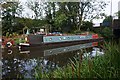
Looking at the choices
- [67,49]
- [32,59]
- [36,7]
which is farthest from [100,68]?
[36,7]

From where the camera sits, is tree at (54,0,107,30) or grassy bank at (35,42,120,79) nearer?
grassy bank at (35,42,120,79)

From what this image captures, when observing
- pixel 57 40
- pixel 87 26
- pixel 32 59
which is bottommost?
pixel 32 59

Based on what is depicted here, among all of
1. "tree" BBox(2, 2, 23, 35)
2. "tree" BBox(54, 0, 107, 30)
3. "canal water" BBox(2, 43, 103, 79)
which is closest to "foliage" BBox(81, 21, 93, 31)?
"tree" BBox(54, 0, 107, 30)

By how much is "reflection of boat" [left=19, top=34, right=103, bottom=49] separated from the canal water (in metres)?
0.04

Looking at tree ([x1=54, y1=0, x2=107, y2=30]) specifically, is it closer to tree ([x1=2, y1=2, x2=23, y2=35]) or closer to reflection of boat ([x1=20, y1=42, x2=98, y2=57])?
reflection of boat ([x1=20, y1=42, x2=98, y2=57])

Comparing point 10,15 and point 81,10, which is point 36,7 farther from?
point 81,10

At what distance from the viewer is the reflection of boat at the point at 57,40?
5.26ft

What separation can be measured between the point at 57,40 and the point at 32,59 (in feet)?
0.84

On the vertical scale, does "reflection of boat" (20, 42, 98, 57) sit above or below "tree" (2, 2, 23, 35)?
below

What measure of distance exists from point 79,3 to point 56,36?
0.32 meters

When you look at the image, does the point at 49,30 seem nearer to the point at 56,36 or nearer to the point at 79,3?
the point at 56,36

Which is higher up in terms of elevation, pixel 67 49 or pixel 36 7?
pixel 36 7

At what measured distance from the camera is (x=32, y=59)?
1.60 meters

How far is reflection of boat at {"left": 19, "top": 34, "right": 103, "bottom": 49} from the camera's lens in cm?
160
